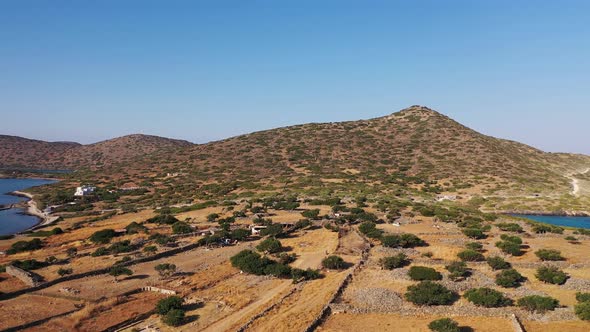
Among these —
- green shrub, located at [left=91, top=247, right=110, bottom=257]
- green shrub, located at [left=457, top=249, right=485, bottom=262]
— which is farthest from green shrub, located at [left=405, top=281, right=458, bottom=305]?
green shrub, located at [left=91, top=247, right=110, bottom=257]

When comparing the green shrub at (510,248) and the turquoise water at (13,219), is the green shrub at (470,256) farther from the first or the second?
the turquoise water at (13,219)

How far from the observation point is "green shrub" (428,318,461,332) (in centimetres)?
2156

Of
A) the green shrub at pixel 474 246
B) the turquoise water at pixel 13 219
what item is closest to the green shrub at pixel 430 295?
the green shrub at pixel 474 246

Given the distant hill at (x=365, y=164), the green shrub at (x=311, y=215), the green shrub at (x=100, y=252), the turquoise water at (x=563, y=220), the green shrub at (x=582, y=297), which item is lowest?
the turquoise water at (x=563, y=220)

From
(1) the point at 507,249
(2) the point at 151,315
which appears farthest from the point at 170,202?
(1) the point at 507,249

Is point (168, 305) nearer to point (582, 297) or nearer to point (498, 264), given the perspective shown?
point (498, 264)

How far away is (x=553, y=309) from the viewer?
2439 centimetres

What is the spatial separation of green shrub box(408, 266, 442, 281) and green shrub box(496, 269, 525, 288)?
13.7ft

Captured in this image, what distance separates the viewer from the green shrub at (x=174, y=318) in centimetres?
2383

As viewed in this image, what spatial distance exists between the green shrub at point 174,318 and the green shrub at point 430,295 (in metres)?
14.9

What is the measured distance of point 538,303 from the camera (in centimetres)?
2434

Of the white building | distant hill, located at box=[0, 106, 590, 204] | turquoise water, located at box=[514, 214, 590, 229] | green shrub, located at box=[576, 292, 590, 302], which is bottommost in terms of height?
turquoise water, located at box=[514, 214, 590, 229]

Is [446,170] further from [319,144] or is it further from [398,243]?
[398,243]

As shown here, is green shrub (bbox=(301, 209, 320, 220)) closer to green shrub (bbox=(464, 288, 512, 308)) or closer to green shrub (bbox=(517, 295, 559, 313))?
green shrub (bbox=(464, 288, 512, 308))
